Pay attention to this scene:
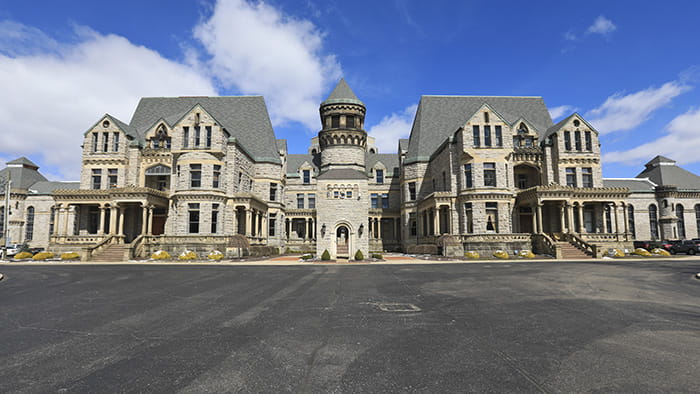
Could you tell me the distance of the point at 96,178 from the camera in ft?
120

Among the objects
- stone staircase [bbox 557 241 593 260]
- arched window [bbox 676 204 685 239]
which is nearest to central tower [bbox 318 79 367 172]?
stone staircase [bbox 557 241 593 260]

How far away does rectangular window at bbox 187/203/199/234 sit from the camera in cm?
3312

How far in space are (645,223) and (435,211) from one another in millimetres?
30501

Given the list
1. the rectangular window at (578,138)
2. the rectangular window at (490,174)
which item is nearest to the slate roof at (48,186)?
the rectangular window at (490,174)

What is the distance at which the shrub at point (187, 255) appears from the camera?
2928 centimetres

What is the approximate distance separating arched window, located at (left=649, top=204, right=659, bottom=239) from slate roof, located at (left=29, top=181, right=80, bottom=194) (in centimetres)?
7794

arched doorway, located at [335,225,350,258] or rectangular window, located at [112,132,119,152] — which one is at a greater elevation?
rectangular window, located at [112,132,119,152]

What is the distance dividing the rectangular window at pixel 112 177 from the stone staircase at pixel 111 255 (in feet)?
30.7

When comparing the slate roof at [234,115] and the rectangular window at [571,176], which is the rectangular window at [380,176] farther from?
the rectangular window at [571,176]

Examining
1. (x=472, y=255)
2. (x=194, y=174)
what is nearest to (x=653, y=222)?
(x=472, y=255)

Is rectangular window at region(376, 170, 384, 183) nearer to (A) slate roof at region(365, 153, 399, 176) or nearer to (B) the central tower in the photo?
(A) slate roof at region(365, 153, 399, 176)

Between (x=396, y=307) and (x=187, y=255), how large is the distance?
2649 centimetres

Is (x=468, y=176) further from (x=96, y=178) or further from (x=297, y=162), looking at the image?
(x=96, y=178)

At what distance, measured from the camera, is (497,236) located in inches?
1248
